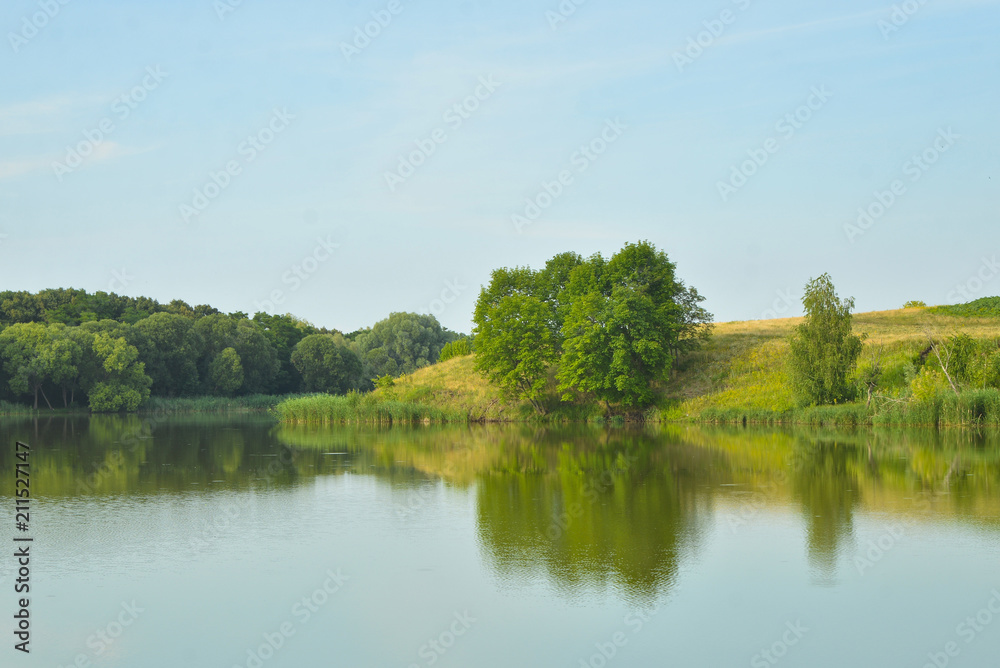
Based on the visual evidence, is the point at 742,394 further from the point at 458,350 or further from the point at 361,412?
the point at 458,350

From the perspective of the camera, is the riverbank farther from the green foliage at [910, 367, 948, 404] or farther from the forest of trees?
the forest of trees

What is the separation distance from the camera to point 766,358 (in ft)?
160

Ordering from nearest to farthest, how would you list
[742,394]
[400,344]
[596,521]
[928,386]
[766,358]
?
[596,521]
[928,386]
[742,394]
[766,358]
[400,344]

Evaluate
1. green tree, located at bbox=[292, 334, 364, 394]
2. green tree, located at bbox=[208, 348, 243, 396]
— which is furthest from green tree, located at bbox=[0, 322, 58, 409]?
green tree, located at bbox=[292, 334, 364, 394]

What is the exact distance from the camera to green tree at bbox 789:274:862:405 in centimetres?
3800

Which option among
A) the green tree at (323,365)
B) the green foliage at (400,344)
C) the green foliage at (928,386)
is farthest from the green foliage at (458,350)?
the green foliage at (928,386)

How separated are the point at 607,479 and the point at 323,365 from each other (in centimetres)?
7131

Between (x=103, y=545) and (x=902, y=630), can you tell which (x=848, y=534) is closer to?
(x=902, y=630)

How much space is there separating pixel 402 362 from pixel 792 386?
70.6 m

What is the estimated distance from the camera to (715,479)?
19.6 meters

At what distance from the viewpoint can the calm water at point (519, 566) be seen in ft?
27.1

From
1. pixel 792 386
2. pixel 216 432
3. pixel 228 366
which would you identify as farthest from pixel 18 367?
pixel 792 386

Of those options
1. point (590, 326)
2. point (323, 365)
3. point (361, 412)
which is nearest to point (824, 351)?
point (590, 326)

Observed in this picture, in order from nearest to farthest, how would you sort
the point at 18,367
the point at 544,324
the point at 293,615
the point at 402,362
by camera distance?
the point at 293,615
the point at 544,324
the point at 18,367
the point at 402,362
